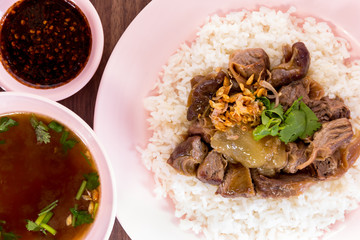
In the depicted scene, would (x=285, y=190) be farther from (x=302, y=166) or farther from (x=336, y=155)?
(x=336, y=155)

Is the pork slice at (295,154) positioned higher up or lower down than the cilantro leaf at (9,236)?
higher up

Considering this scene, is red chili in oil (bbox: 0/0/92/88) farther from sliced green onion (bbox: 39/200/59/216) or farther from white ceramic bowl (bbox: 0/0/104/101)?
sliced green onion (bbox: 39/200/59/216)

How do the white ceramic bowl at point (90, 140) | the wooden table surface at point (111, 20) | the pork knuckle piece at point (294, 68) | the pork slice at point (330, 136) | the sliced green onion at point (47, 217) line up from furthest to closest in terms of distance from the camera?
the wooden table surface at point (111, 20) → the pork knuckle piece at point (294, 68) → the pork slice at point (330, 136) → the sliced green onion at point (47, 217) → the white ceramic bowl at point (90, 140)

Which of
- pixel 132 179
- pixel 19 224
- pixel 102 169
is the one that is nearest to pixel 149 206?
pixel 132 179

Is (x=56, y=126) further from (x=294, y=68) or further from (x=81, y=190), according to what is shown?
(x=294, y=68)

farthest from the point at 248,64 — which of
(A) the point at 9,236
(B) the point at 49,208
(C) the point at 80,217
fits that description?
(A) the point at 9,236

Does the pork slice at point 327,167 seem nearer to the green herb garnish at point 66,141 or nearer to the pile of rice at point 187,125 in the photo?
the pile of rice at point 187,125

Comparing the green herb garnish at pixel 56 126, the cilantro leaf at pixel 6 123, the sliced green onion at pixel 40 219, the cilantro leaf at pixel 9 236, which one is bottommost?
the cilantro leaf at pixel 9 236

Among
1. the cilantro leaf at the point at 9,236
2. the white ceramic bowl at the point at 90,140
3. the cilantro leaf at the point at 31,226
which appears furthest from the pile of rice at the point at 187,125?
the cilantro leaf at the point at 9,236
